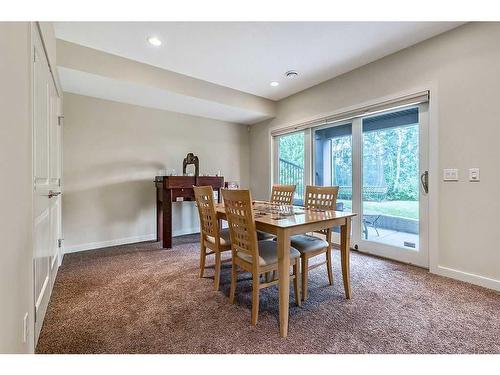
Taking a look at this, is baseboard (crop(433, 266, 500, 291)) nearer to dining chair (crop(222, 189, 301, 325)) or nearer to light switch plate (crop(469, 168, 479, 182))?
light switch plate (crop(469, 168, 479, 182))

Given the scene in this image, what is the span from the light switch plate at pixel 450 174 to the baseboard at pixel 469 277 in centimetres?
93

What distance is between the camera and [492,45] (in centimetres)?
215

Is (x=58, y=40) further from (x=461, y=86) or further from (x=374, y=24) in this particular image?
(x=461, y=86)

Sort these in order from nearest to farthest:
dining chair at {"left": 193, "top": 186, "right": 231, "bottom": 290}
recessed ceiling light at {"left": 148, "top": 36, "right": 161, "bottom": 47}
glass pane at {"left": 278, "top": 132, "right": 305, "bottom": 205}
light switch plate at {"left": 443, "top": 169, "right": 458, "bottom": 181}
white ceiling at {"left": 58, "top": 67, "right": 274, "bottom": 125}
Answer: dining chair at {"left": 193, "top": 186, "right": 231, "bottom": 290} → light switch plate at {"left": 443, "top": 169, "right": 458, "bottom": 181} → recessed ceiling light at {"left": 148, "top": 36, "right": 161, "bottom": 47} → white ceiling at {"left": 58, "top": 67, "right": 274, "bottom": 125} → glass pane at {"left": 278, "top": 132, "right": 305, "bottom": 205}

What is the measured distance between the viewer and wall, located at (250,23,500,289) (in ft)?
7.09

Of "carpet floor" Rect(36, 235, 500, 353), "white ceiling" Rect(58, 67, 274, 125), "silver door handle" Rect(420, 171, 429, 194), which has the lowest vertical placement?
"carpet floor" Rect(36, 235, 500, 353)

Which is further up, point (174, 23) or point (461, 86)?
point (174, 23)

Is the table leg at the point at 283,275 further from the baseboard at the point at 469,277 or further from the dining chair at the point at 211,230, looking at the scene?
the baseboard at the point at 469,277

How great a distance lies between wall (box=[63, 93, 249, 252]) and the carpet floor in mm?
998

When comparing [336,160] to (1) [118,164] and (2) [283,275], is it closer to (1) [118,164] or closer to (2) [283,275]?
(2) [283,275]

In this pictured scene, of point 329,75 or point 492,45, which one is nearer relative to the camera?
point 492,45

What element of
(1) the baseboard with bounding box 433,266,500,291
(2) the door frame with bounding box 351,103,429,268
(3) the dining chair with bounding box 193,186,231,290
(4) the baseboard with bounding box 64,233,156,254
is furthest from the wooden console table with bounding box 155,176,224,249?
(1) the baseboard with bounding box 433,266,500,291

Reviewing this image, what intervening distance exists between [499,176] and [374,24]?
1833 mm
